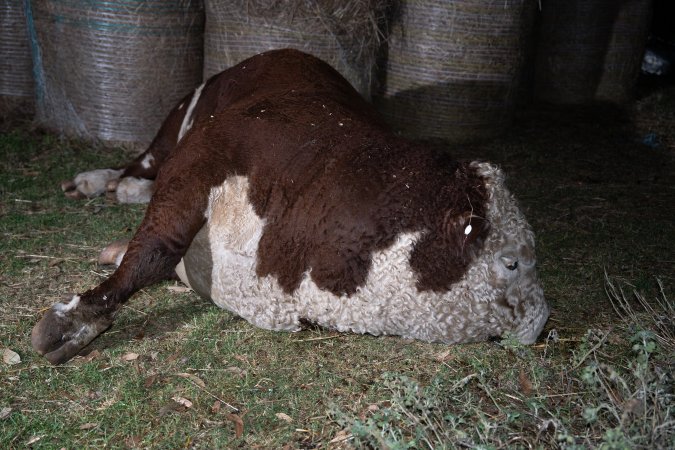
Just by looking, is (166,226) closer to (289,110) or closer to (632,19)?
(289,110)

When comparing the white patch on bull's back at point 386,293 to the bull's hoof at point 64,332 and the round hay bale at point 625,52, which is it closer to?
the bull's hoof at point 64,332

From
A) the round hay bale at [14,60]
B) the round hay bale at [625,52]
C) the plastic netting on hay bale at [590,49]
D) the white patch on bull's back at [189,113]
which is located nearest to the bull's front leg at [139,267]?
the white patch on bull's back at [189,113]

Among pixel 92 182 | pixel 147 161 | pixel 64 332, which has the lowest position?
pixel 92 182

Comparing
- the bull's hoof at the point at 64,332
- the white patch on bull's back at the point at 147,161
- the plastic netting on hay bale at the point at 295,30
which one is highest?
the plastic netting on hay bale at the point at 295,30

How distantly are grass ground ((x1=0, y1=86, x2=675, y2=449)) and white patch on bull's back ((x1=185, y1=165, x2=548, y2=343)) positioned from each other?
127mm

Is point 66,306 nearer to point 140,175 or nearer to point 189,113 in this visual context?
point 189,113

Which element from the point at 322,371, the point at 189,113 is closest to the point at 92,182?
the point at 189,113

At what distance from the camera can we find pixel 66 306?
9.27 feet

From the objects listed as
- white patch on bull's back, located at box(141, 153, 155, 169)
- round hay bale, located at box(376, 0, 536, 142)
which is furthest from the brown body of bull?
round hay bale, located at box(376, 0, 536, 142)

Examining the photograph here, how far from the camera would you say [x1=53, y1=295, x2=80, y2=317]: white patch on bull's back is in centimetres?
280

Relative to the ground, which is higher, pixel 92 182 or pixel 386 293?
pixel 386 293

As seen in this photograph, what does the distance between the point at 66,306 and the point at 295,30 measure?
3025mm

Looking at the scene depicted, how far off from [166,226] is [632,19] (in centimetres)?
640

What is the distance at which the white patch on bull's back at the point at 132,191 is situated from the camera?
4488mm
